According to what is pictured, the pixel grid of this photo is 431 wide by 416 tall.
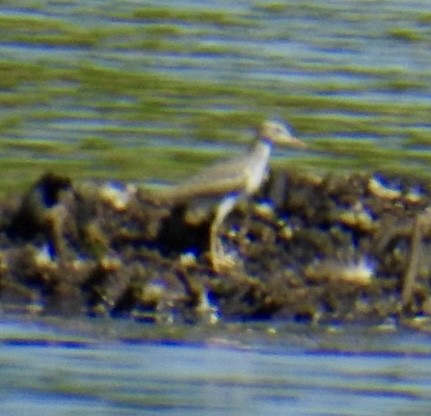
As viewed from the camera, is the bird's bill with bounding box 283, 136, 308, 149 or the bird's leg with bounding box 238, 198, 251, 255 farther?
the bird's bill with bounding box 283, 136, 308, 149

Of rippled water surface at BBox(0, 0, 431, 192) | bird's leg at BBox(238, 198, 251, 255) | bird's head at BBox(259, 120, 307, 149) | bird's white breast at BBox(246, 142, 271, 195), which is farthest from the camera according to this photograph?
rippled water surface at BBox(0, 0, 431, 192)

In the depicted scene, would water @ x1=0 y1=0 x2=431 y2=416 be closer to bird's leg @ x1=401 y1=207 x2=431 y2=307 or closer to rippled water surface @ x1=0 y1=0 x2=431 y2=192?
rippled water surface @ x1=0 y1=0 x2=431 y2=192

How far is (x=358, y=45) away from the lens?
21344 mm

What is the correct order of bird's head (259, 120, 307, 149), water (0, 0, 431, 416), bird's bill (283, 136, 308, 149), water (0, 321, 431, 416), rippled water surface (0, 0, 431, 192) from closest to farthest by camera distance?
water (0, 321, 431, 416) → water (0, 0, 431, 416) → bird's head (259, 120, 307, 149) → bird's bill (283, 136, 308, 149) → rippled water surface (0, 0, 431, 192)

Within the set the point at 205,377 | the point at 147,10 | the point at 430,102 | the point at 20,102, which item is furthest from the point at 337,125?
the point at 205,377

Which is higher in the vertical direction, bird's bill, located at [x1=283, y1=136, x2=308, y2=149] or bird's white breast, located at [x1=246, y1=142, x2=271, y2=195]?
bird's white breast, located at [x1=246, y1=142, x2=271, y2=195]


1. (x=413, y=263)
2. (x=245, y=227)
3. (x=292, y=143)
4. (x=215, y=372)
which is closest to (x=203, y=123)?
(x=292, y=143)

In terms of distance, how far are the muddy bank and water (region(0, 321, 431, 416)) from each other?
0.40m

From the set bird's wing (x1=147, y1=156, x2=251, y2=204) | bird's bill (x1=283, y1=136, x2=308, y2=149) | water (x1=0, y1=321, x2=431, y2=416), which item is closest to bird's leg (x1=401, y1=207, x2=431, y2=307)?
water (x1=0, y1=321, x2=431, y2=416)

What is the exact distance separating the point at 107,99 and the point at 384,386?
8.48 metres

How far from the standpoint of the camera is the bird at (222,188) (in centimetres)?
1330

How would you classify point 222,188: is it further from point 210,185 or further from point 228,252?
point 228,252

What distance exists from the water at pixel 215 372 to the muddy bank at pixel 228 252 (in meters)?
0.40

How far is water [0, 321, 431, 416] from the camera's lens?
10.7m
